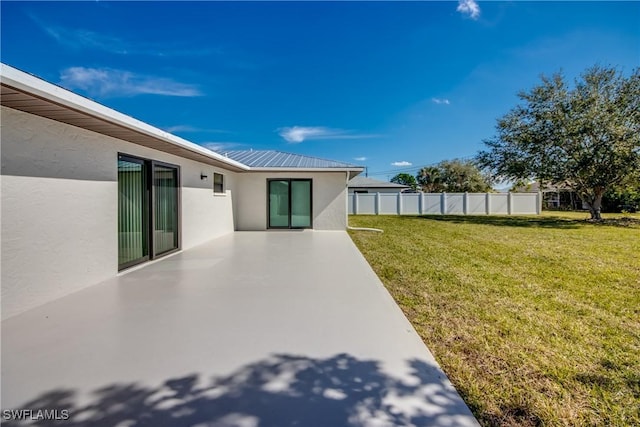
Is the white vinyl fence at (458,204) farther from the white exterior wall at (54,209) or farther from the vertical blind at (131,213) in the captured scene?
the white exterior wall at (54,209)

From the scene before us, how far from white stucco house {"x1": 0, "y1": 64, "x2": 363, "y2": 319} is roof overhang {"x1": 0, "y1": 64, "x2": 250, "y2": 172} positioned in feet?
0.04

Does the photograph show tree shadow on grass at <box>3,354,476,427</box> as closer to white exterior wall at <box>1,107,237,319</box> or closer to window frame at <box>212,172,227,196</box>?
white exterior wall at <box>1,107,237,319</box>

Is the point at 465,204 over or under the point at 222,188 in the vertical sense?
under

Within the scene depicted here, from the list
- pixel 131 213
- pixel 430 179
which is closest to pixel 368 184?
pixel 430 179

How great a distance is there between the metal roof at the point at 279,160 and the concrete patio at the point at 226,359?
24.8ft

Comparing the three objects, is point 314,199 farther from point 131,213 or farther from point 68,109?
point 68,109

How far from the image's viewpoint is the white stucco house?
142 inches

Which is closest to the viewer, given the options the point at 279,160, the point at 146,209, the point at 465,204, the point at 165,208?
the point at 146,209

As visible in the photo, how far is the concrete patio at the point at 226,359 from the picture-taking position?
2053 millimetres

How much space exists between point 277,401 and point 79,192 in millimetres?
4691

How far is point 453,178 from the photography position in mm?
39688

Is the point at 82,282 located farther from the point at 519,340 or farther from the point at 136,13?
the point at 136,13

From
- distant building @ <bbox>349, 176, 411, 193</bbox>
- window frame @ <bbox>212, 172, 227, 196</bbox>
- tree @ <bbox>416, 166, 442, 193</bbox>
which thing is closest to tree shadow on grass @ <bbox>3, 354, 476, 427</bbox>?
window frame @ <bbox>212, 172, 227, 196</bbox>

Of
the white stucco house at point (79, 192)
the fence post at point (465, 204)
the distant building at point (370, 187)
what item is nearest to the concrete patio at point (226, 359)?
the white stucco house at point (79, 192)
